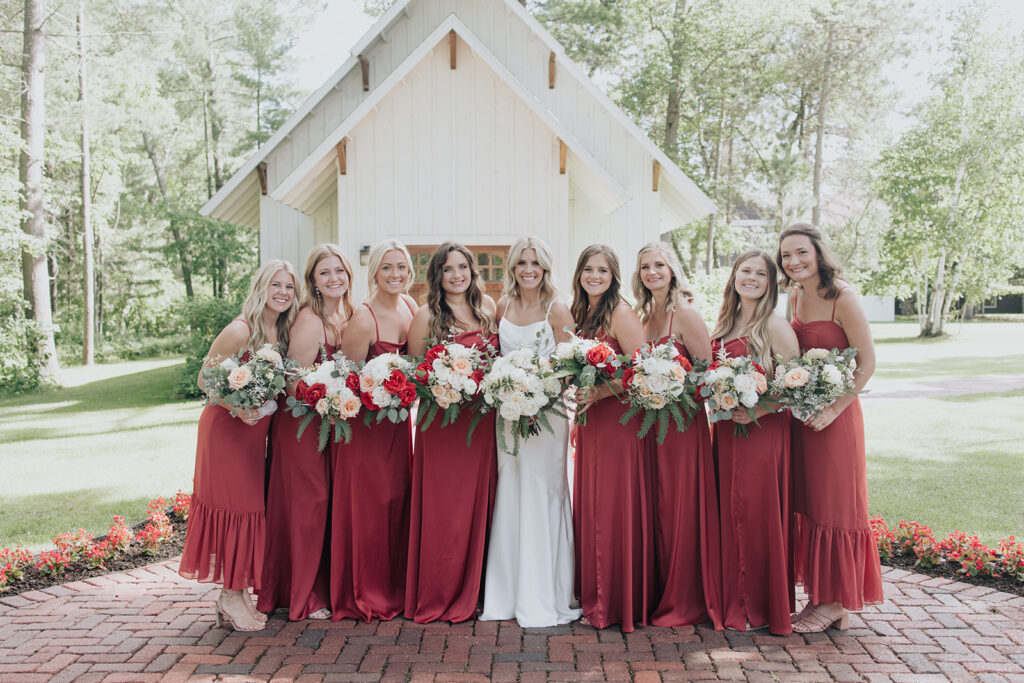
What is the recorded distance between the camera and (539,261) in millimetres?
5188

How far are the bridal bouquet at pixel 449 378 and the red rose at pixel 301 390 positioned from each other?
709 millimetres

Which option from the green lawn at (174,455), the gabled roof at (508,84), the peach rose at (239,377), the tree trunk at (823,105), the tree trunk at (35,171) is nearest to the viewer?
the peach rose at (239,377)

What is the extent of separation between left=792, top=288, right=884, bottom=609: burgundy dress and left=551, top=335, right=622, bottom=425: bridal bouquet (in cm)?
143

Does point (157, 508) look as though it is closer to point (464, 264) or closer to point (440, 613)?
point (440, 613)

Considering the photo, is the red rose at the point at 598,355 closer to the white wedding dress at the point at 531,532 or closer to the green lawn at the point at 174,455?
the white wedding dress at the point at 531,532

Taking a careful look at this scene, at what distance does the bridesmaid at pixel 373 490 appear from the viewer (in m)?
5.16

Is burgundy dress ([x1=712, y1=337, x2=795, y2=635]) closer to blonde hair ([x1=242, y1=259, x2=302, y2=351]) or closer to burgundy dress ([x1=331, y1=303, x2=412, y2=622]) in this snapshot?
burgundy dress ([x1=331, y1=303, x2=412, y2=622])

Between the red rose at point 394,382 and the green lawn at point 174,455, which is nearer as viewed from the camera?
the red rose at point 394,382

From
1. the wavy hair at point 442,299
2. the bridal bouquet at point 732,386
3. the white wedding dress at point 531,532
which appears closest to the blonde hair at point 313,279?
the wavy hair at point 442,299

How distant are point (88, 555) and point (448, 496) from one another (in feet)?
11.1

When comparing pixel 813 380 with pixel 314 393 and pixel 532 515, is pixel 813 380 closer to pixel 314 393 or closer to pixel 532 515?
pixel 532 515

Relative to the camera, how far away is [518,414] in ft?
15.2

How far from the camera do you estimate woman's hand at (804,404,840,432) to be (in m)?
4.71

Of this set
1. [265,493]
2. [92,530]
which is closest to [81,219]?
[92,530]
